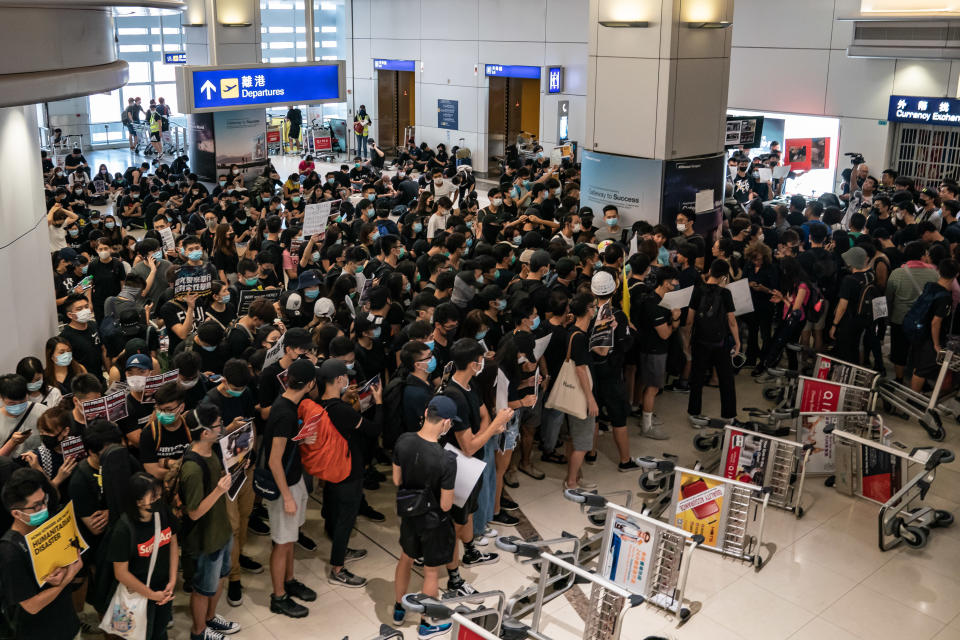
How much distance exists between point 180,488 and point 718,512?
151 inches

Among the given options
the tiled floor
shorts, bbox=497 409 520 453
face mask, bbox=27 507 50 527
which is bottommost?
the tiled floor

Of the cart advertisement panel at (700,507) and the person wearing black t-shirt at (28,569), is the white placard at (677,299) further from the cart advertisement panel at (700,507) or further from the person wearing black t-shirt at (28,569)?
the person wearing black t-shirt at (28,569)

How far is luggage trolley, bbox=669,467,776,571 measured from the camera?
6492 millimetres

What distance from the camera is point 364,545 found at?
22.0ft

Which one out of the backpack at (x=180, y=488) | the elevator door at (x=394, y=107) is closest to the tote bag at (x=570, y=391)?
the backpack at (x=180, y=488)

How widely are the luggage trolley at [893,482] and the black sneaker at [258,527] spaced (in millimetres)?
4641

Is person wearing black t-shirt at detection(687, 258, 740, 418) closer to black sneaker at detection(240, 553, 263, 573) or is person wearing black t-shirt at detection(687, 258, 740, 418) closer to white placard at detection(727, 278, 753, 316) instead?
white placard at detection(727, 278, 753, 316)

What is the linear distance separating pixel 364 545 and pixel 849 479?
416 centimetres

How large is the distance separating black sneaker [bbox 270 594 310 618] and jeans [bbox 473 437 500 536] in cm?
140

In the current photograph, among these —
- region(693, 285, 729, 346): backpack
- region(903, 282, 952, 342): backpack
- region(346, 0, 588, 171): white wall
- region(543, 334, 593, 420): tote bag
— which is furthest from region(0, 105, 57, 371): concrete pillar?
region(346, 0, 588, 171): white wall

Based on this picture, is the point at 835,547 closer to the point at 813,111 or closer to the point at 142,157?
the point at 813,111

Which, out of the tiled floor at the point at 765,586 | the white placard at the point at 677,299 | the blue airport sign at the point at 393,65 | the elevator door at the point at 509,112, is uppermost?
the blue airport sign at the point at 393,65

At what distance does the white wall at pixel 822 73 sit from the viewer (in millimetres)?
16125

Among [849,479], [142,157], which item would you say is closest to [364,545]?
[849,479]
